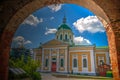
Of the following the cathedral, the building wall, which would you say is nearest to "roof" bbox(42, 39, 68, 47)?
the cathedral

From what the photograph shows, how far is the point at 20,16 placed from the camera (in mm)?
3344

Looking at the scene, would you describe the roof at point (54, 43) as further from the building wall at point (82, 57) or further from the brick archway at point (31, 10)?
the brick archway at point (31, 10)

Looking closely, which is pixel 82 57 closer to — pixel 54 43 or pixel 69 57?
pixel 69 57

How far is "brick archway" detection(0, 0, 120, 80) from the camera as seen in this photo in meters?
2.68

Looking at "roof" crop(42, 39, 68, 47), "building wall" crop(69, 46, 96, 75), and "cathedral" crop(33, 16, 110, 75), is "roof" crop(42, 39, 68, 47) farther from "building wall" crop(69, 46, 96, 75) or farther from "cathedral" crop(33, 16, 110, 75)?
"building wall" crop(69, 46, 96, 75)

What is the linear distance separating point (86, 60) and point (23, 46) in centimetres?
1249

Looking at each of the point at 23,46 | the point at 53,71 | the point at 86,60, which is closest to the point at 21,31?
the point at 23,46

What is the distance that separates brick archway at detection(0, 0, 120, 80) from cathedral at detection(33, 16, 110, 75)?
25619mm

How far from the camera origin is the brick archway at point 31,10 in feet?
8.80

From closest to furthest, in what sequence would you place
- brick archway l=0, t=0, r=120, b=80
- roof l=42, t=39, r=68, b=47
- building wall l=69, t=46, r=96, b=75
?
brick archway l=0, t=0, r=120, b=80 < building wall l=69, t=46, r=96, b=75 < roof l=42, t=39, r=68, b=47

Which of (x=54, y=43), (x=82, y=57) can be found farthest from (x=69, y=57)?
(x=54, y=43)

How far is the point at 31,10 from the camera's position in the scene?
3.46m

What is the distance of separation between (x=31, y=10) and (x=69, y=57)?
87.7 feet

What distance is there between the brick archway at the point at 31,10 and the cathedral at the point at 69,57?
84.1 feet
